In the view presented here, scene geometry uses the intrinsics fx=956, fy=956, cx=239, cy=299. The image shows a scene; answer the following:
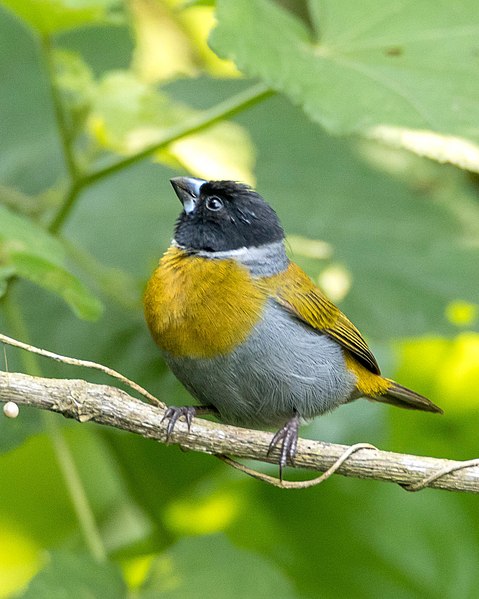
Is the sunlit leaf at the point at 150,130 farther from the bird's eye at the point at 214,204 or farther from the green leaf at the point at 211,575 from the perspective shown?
the green leaf at the point at 211,575

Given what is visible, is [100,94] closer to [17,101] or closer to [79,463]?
[17,101]

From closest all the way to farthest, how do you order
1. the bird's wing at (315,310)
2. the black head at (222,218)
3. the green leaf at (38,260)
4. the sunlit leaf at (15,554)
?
the green leaf at (38,260)
the bird's wing at (315,310)
the black head at (222,218)
the sunlit leaf at (15,554)

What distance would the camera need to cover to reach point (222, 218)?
3.47 m

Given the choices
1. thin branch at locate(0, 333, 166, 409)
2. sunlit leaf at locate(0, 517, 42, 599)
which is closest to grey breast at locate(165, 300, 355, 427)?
thin branch at locate(0, 333, 166, 409)

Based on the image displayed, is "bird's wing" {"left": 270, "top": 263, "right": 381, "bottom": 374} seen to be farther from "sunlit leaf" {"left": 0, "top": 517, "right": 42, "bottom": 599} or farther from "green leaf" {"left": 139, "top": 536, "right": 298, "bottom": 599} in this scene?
"sunlit leaf" {"left": 0, "top": 517, "right": 42, "bottom": 599}

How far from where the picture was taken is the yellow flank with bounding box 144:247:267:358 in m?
2.96

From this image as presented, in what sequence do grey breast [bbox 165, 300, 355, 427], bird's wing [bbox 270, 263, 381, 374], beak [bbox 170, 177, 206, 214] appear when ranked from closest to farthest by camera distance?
grey breast [bbox 165, 300, 355, 427]
bird's wing [bbox 270, 263, 381, 374]
beak [bbox 170, 177, 206, 214]

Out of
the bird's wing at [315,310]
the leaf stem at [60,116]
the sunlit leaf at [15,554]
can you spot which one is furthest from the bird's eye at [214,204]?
the sunlit leaf at [15,554]

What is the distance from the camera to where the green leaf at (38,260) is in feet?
8.98

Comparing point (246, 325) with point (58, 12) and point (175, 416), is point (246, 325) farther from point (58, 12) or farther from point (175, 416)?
point (58, 12)

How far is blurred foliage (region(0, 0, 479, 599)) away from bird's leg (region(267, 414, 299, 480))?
58 cm

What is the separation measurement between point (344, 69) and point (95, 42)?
6.99 feet

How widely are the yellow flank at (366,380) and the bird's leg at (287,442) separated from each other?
38cm

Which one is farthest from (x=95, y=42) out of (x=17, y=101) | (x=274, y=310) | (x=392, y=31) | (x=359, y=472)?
(x=359, y=472)
